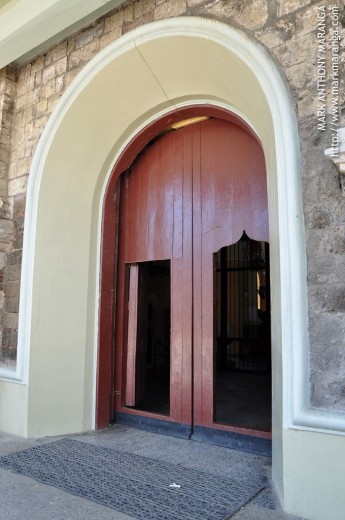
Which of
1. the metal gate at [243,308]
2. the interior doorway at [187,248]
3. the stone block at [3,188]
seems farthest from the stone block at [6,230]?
the metal gate at [243,308]

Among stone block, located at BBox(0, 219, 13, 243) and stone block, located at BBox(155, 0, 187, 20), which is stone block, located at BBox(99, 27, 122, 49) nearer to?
stone block, located at BBox(155, 0, 187, 20)

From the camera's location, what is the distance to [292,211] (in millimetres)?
2477

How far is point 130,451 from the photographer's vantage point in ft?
11.3

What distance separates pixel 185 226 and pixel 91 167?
1202 mm

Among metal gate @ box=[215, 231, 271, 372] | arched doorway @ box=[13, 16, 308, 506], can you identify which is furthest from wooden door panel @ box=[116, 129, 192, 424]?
metal gate @ box=[215, 231, 271, 372]

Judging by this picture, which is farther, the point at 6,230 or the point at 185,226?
the point at 6,230

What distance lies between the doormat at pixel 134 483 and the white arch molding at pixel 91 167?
46 cm

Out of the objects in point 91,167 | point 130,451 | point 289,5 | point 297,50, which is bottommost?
point 130,451

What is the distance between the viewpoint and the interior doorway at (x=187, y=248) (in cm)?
370

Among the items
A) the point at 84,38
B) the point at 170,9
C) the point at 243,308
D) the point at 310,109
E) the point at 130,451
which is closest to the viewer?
the point at 310,109

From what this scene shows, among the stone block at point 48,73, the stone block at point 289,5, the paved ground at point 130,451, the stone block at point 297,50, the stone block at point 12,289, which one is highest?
the stone block at point 48,73

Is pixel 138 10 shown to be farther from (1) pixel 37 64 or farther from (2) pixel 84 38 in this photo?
(1) pixel 37 64

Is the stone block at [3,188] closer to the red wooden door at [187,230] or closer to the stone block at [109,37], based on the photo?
the red wooden door at [187,230]

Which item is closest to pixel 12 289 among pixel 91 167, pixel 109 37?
pixel 91 167
